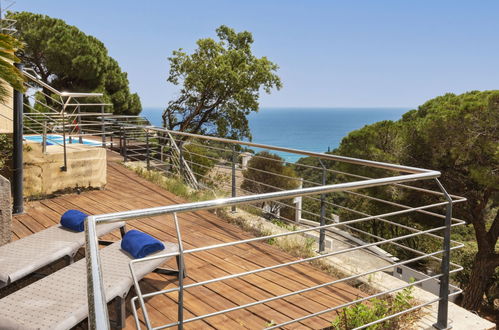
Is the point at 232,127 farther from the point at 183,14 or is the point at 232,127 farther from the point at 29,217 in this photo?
the point at 183,14

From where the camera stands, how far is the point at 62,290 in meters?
2.63

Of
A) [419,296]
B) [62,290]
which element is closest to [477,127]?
[419,296]

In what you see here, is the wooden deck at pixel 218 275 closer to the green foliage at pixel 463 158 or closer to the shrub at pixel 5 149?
the shrub at pixel 5 149

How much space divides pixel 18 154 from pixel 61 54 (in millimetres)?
15686

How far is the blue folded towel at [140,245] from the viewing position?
10.2 feet

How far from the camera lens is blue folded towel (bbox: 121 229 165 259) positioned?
311 cm

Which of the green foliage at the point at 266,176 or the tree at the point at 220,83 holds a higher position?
the tree at the point at 220,83

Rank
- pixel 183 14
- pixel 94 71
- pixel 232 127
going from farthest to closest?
pixel 183 14
pixel 232 127
pixel 94 71

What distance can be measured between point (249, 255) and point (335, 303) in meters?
1.15

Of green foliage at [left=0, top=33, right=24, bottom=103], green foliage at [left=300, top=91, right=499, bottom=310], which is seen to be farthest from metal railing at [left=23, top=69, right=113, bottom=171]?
green foliage at [left=300, top=91, right=499, bottom=310]

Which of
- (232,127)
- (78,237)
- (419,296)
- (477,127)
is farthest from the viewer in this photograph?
(232,127)

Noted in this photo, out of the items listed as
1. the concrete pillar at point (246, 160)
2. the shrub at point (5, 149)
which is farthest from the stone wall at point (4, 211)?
the concrete pillar at point (246, 160)

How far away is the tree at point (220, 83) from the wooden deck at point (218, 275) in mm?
15717

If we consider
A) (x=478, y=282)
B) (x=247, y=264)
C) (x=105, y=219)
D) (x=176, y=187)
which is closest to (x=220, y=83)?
(x=478, y=282)
